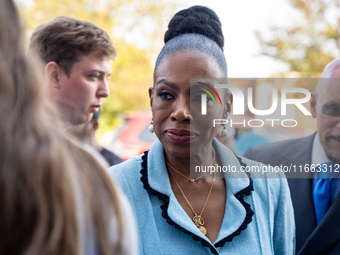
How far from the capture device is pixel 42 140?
0.70m

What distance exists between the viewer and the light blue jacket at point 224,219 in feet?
5.15

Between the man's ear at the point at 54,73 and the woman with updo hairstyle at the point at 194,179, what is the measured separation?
0.84 metres

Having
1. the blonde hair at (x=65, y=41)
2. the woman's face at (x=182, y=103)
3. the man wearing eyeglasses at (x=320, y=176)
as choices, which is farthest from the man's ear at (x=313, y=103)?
the blonde hair at (x=65, y=41)

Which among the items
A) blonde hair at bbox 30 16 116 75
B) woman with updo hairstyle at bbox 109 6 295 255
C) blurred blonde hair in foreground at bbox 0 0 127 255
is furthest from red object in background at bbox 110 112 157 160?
blurred blonde hair in foreground at bbox 0 0 127 255

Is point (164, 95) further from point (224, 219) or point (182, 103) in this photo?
point (224, 219)

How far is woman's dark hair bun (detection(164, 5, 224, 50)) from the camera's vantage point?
6.24ft

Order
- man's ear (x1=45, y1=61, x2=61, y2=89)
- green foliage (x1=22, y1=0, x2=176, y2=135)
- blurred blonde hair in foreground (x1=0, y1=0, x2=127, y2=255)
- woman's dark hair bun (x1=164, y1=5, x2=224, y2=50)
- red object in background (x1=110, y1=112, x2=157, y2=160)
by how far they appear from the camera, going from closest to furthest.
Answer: blurred blonde hair in foreground (x1=0, y1=0, x2=127, y2=255), woman's dark hair bun (x1=164, y1=5, x2=224, y2=50), man's ear (x1=45, y1=61, x2=61, y2=89), red object in background (x1=110, y1=112, x2=157, y2=160), green foliage (x1=22, y1=0, x2=176, y2=135)

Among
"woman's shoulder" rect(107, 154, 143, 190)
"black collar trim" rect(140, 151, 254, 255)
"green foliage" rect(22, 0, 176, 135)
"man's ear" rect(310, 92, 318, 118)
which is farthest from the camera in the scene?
"green foliage" rect(22, 0, 176, 135)

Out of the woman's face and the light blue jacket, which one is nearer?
the light blue jacket

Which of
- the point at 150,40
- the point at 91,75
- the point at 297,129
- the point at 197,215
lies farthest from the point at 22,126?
the point at 150,40

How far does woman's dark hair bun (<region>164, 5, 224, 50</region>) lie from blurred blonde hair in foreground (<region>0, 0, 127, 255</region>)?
1.31m

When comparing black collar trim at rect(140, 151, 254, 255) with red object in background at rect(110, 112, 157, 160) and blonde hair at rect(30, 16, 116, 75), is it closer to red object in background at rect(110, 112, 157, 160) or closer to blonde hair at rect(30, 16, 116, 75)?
blonde hair at rect(30, 16, 116, 75)

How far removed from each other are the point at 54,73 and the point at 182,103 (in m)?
1.15

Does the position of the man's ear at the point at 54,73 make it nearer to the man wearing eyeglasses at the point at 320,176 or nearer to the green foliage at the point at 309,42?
the man wearing eyeglasses at the point at 320,176
